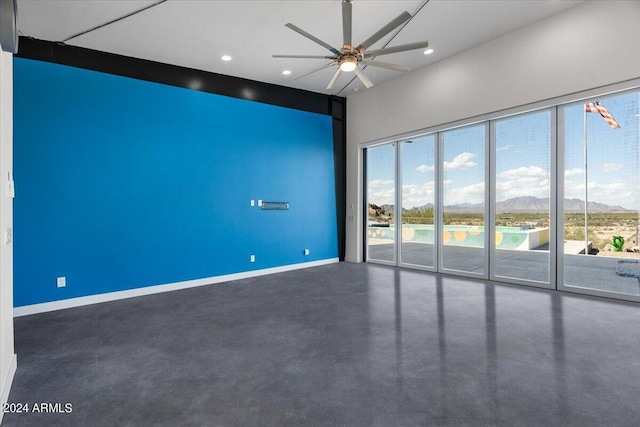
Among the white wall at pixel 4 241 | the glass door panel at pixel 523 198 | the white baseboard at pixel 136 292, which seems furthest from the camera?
the glass door panel at pixel 523 198

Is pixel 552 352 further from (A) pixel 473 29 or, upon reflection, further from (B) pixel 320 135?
(B) pixel 320 135

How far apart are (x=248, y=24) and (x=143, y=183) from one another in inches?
116

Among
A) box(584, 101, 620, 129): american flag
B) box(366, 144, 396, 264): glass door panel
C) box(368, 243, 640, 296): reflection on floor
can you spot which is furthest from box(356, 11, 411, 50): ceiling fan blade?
box(368, 243, 640, 296): reflection on floor

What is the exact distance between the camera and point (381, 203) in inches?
301

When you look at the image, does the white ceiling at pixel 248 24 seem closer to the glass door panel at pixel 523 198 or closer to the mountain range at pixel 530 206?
the glass door panel at pixel 523 198

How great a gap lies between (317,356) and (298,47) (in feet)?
15.3

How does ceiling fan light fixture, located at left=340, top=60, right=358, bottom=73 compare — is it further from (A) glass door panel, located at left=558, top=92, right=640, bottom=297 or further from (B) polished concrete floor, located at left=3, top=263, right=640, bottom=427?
(A) glass door panel, located at left=558, top=92, right=640, bottom=297

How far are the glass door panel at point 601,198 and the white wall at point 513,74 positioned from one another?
0.49m

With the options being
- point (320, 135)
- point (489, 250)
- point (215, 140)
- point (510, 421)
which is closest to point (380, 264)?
point (489, 250)

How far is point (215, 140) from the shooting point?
6055 mm

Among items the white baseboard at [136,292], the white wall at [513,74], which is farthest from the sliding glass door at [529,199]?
the white baseboard at [136,292]

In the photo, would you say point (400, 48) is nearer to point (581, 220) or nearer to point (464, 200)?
point (464, 200)

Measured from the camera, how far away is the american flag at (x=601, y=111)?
4.57 metres

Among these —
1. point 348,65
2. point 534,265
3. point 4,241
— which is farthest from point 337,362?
point 534,265
